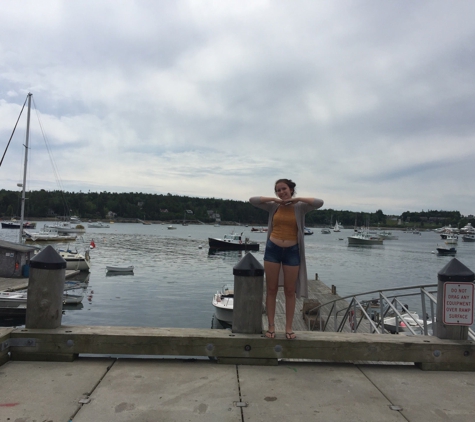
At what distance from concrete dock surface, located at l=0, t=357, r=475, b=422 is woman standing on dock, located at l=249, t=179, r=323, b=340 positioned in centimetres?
81

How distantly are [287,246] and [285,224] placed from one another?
28 cm

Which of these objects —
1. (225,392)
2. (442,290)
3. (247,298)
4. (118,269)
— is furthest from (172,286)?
(225,392)

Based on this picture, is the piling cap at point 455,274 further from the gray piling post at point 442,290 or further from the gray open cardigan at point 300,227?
the gray open cardigan at point 300,227

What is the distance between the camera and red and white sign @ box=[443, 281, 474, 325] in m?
5.15

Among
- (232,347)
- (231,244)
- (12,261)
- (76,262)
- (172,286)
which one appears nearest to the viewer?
(232,347)

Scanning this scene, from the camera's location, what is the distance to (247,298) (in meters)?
5.25

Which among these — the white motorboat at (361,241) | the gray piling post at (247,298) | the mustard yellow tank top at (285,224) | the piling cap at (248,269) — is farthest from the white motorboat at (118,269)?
the white motorboat at (361,241)

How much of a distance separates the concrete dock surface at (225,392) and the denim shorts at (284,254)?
4.11 ft

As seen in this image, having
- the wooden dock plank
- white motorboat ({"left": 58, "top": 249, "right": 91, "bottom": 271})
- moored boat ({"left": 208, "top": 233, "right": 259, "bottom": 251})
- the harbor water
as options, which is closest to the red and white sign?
the wooden dock plank

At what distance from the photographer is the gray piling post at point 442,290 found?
5156 millimetres

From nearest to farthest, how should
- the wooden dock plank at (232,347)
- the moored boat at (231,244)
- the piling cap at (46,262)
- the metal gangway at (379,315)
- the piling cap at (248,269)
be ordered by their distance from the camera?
the wooden dock plank at (232,347), the piling cap at (46,262), the piling cap at (248,269), the metal gangway at (379,315), the moored boat at (231,244)

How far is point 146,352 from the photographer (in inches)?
198

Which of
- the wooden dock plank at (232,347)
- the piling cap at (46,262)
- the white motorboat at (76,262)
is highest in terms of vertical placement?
the piling cap at (46,262)

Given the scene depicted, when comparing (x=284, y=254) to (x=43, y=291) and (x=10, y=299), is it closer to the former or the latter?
(x=43, y=291)
